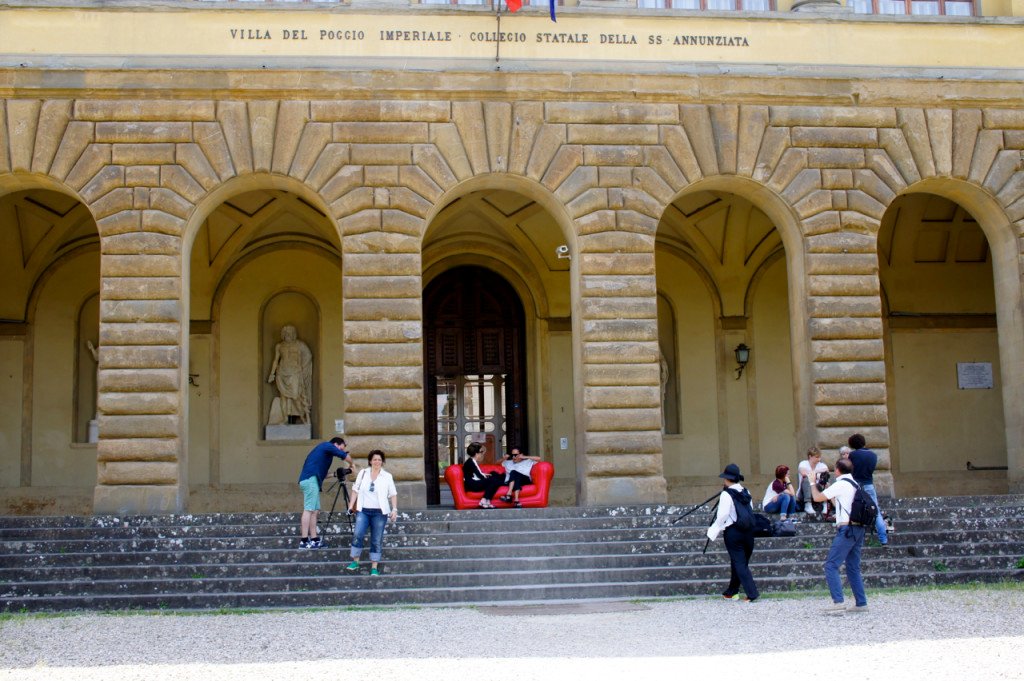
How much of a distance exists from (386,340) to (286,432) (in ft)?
17.4

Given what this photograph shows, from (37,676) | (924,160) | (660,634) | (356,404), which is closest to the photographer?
(37,676)

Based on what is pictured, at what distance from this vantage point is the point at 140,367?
15.3m

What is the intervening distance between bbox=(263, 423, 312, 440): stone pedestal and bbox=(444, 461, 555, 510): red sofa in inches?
181

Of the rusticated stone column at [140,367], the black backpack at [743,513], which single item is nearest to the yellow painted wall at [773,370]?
the black backpack at [743,513]

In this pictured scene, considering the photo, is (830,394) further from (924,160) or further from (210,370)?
(210,370)

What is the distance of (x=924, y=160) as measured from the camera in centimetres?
1680

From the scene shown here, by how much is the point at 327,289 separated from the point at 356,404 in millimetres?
5662

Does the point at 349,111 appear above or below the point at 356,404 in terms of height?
above

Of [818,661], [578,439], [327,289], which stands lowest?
[818,661]

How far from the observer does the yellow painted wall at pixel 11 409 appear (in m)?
19.2

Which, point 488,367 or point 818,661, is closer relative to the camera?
point 818,661

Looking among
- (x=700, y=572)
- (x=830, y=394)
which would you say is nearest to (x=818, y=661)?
(x=700, y=572)

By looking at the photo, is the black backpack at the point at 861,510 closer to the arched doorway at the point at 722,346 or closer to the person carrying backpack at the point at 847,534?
the person carrying backpack at the point at 847,534

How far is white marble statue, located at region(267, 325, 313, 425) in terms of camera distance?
65.9 feet
